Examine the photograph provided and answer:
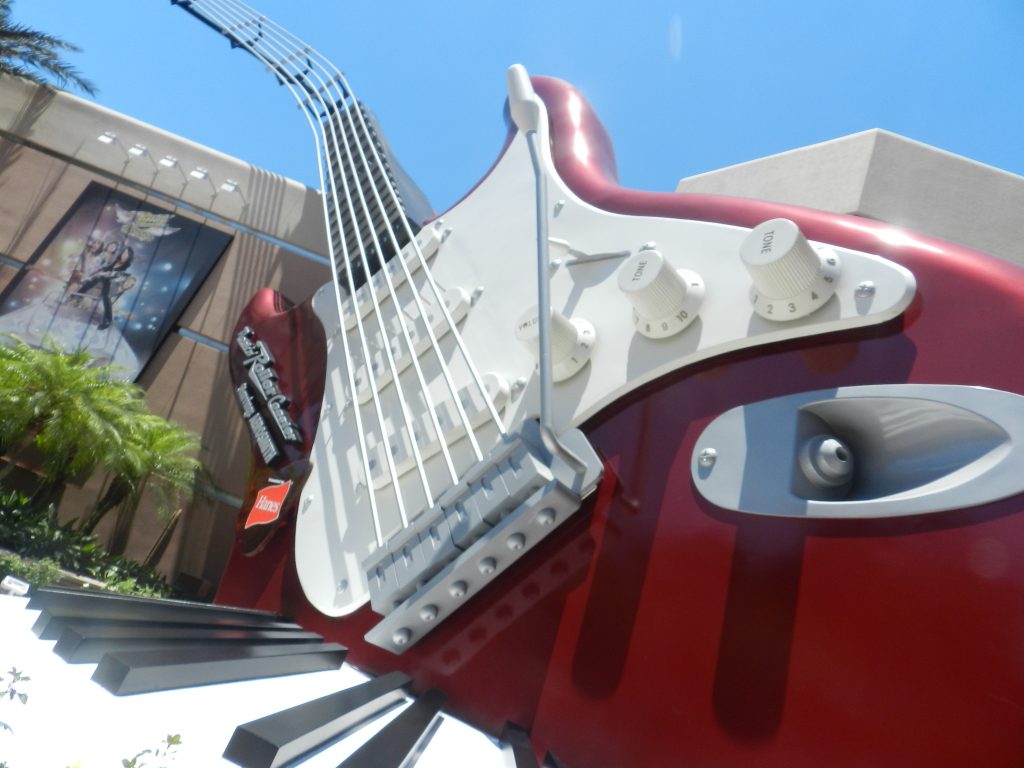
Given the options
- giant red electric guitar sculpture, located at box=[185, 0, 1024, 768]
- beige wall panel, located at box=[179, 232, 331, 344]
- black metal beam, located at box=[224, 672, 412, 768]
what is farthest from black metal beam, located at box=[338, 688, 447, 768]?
beige wall panel, located at box=[179, 232, 331, 344]

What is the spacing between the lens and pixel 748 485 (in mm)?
1937

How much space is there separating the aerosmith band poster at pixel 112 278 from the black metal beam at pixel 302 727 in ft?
28.5

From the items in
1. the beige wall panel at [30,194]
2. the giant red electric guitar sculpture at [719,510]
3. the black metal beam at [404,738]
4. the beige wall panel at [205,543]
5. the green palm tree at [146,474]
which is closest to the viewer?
the black metal beam at [404,738]

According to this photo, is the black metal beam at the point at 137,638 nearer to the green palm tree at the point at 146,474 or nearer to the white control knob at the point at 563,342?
the white control knob at the point at 563,342

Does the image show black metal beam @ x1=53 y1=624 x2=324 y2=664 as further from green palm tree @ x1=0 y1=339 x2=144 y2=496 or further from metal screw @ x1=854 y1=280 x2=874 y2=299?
green palm tree @ x1=0 y1=339 x2=144 y2=496

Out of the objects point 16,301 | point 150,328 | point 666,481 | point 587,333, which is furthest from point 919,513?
point 16,301

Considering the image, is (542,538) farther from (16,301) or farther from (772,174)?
(16,301)

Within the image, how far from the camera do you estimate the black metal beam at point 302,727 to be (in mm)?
1271

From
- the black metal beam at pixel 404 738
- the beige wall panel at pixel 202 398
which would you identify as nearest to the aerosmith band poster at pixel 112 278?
the beige wall panel at pixel 202 398

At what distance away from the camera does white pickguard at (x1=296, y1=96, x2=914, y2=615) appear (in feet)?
7.27

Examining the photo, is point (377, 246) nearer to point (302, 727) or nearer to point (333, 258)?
point (333, 258)

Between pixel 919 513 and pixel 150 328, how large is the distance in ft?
32.1

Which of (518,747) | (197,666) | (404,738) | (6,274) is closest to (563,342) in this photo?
(518,747)

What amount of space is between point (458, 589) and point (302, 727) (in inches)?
35.5
